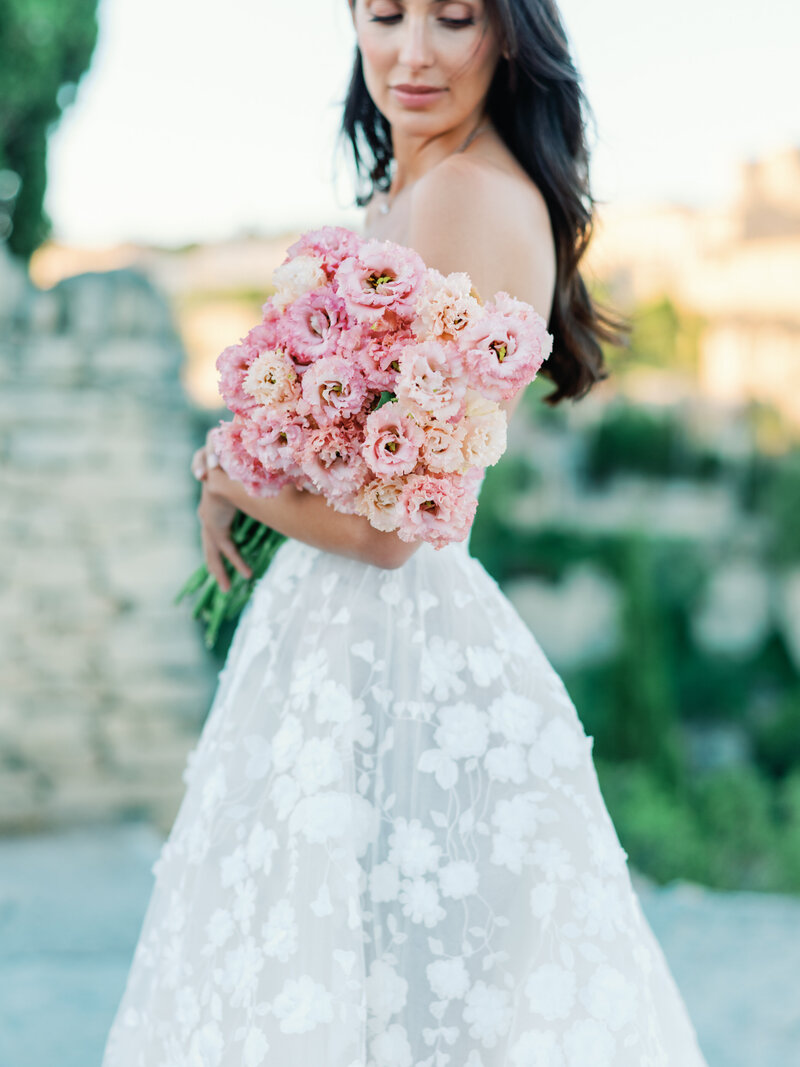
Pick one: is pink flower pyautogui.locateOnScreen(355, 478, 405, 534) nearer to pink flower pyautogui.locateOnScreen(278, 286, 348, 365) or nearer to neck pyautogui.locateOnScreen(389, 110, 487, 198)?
pink flower pyautogui.locateOnScreen(278, 286, 348, 365)

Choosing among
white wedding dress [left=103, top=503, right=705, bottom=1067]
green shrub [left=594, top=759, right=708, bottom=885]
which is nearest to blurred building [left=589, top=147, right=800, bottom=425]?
green shrub [left=594, top=759, right=708, bottom=885]

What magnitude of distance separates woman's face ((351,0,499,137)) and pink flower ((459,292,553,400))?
1.62 feet

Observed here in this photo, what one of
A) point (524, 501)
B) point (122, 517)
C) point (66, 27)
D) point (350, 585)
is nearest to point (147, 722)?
point (122, 517)

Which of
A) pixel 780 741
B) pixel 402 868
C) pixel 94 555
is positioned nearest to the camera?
pixel 402 868

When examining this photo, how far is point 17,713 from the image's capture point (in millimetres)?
4969

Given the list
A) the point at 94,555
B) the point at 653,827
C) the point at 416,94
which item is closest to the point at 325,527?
the point at 416,94

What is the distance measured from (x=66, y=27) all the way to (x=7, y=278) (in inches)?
99.0

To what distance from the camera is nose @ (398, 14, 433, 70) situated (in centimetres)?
157

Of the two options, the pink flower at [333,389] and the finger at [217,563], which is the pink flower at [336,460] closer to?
the pink flower at [333,389]

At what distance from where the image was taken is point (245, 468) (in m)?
1.46

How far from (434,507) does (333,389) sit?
0.19 metres

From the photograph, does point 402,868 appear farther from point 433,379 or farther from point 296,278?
point 296,278

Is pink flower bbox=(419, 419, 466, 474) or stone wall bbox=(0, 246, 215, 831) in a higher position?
pink flower bbox=(419, 419, 466, 474)

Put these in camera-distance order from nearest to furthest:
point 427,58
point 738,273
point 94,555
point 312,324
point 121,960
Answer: point 312,324 < point 427,58 < point 121,960 < point 94,555 < point 738,273
